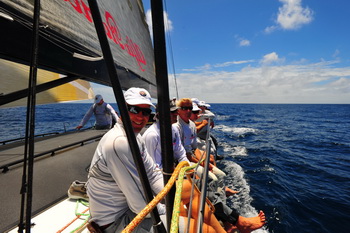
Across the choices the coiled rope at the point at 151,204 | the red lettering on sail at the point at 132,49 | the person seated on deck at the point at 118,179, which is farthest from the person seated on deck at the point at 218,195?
the coiled rope at the point at 151,204

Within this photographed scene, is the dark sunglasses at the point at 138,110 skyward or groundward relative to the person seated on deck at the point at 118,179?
skyward

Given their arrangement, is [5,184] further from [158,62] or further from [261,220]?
[261,220]

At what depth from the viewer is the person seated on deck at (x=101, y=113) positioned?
6586 millimetres

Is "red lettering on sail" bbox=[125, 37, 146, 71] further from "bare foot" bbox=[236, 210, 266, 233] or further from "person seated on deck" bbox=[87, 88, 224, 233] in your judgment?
"bare foot" bbox=[236, 210, 266, 233]

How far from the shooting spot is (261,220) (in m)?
3.27

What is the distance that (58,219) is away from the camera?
2363mm

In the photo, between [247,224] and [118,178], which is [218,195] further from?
[118,178]

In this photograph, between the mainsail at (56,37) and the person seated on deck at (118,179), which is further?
the person seated on deck at (118,179)

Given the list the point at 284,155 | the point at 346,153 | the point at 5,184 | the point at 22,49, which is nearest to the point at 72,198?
the point at 5,184

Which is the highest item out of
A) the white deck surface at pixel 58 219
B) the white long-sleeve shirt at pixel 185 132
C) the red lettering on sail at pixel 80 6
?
the red lettering on sail at pixel 80 6

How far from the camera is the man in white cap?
4.52 ft

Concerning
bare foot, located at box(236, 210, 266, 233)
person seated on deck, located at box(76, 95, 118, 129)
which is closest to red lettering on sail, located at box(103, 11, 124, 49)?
person seated on deck, located at box(76, 95, 118, 129)

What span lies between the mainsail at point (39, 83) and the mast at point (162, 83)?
1.35 meters

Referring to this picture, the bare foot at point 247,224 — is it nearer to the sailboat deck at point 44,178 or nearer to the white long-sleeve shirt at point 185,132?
the white long-sleeve shirt at point 185,132
